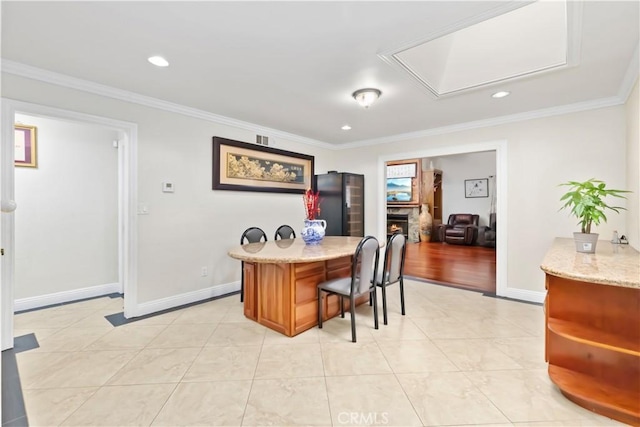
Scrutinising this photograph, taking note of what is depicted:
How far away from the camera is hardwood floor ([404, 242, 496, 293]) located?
4461mm

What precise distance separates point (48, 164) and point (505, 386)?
4954mm

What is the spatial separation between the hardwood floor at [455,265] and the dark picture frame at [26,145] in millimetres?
5341

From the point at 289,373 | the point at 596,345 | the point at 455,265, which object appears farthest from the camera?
the point at 455,265

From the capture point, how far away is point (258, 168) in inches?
167

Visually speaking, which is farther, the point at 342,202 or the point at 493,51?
the point at 342,202

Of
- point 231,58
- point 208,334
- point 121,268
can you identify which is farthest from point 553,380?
point 121,268

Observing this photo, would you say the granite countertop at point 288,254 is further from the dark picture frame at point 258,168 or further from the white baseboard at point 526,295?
the white baseboard at point 526,295

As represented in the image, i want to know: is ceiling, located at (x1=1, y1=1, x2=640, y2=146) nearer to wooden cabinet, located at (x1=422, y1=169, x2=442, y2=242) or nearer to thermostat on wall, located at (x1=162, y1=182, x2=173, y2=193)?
thermostat on wall, located at (x1=162, y1=182, x2=173, y2=193)

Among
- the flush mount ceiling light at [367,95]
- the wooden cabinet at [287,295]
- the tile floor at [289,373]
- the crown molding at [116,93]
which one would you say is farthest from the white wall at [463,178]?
the wooden cabinet at [287,295]

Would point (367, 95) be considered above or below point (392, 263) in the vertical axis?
above

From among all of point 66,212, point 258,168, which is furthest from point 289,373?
point 66,212

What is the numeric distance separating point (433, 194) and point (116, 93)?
8712mm

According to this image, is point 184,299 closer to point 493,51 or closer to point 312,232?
point 312,232

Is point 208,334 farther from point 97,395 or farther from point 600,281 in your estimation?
point 600,281
